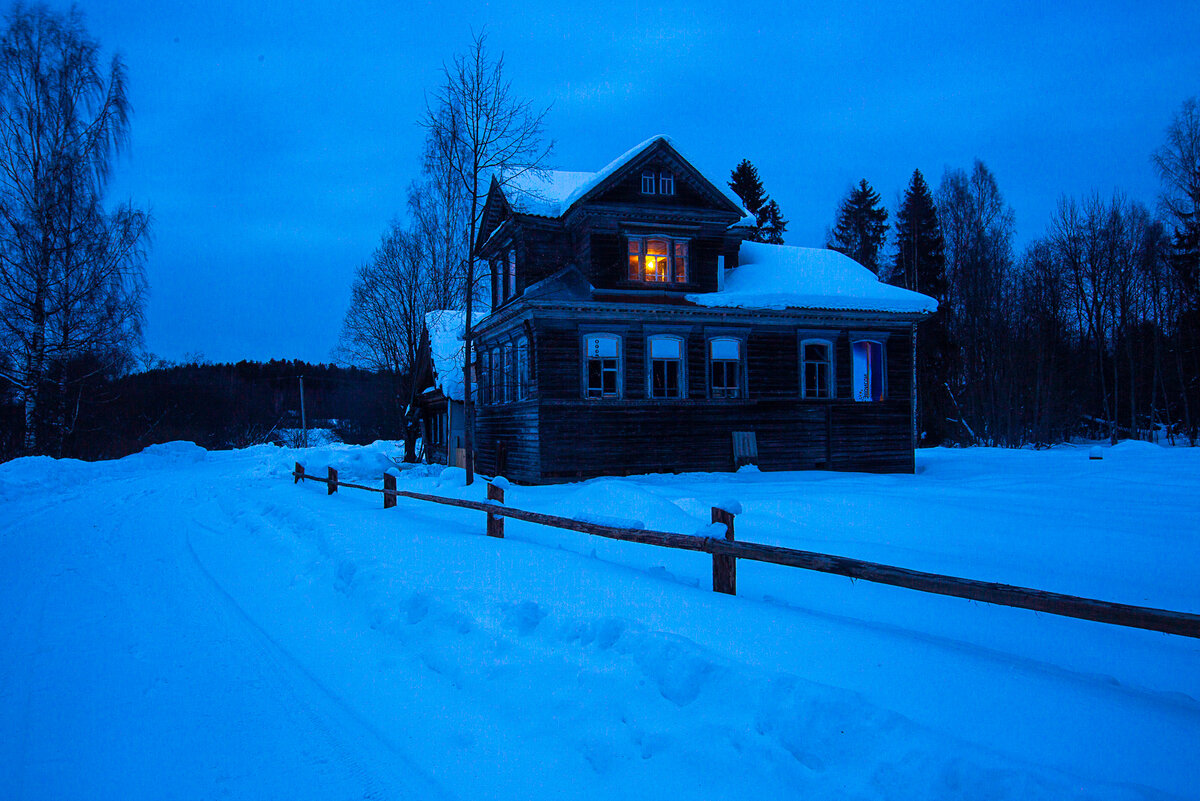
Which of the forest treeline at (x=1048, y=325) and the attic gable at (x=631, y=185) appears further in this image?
the forest treeline at (x=1048, y=325)

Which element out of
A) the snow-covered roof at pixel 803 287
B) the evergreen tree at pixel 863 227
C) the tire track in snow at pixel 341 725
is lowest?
the tire track in snow at pixel 341 725

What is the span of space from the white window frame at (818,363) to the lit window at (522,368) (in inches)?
347

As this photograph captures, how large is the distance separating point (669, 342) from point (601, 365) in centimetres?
228

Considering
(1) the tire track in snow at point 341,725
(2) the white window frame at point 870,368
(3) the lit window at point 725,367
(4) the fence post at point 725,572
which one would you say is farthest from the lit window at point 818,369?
(1) the tire track in snow at point 341,725

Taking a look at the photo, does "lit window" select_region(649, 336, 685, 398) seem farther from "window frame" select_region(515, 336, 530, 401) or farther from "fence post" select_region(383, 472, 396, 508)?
"fence post" select_region(383, 472, 396, 508)

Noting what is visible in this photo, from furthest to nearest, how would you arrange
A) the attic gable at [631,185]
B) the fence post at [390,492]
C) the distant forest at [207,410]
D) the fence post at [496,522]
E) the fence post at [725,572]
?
the distant forest at [207,410], the attic gable at [631,185], the fence post at [390,492], the fence post at [496,522], the fence post at [725,572]

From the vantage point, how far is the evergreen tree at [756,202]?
151 ft

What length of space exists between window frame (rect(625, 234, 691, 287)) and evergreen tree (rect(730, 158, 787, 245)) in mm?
26649

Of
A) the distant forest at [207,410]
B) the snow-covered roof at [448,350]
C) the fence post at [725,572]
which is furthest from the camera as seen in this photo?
the snow-covered roof at [448,350]

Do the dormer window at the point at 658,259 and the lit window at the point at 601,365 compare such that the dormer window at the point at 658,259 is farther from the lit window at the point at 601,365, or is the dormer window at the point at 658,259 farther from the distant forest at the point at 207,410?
the distant forest at the point at 207,410

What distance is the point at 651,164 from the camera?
64.9ft

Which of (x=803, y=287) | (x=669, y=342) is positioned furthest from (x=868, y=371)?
(x=669, y=342)

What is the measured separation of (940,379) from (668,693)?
4278 centimetres

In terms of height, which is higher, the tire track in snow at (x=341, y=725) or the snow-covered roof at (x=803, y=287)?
the snow-covered roof at (x=803, y=287)
